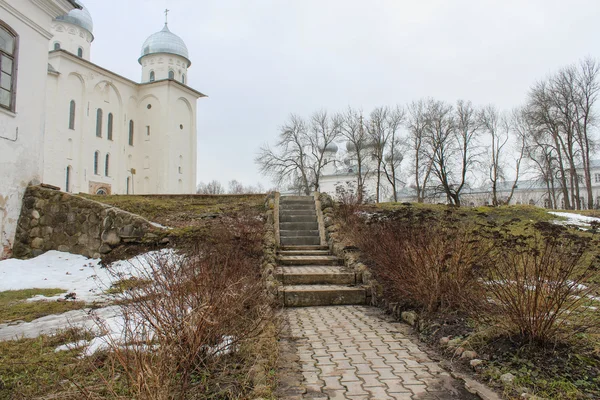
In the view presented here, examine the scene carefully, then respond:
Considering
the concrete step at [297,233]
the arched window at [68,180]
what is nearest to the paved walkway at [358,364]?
the concrete step at [297,233]

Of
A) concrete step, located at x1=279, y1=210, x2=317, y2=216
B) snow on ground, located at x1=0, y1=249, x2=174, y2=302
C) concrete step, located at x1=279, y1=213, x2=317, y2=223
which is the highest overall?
concrete step, located at x1=279, y1=210, x2=317, y2=216

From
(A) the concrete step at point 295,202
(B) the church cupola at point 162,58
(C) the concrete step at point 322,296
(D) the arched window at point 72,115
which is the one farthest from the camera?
(B) the church cupola at point 162,58

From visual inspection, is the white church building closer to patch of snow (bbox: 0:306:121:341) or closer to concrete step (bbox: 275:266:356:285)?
patch of snow (bbox: 0:306:121:341)

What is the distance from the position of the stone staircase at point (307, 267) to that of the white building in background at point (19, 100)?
21.8 ft

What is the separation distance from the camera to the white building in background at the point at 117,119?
104 ft

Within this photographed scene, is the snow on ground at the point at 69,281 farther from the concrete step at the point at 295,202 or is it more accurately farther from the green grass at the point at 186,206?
the concrete step at the point at 295,202

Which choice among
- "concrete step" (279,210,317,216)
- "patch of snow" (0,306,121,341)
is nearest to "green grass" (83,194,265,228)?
"concrete step" (279,210,317,216)

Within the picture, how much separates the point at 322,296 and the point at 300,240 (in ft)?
12.5

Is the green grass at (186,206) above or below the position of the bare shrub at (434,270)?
above

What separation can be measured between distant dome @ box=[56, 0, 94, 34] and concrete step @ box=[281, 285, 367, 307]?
4023 cm

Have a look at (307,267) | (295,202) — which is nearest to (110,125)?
(295,202)

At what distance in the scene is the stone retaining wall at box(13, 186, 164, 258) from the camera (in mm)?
9789

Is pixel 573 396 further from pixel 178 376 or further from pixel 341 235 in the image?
pixel 341 235

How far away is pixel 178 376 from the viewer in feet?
9.22
